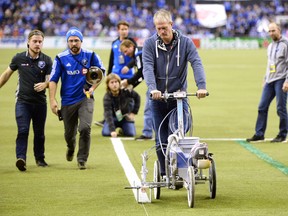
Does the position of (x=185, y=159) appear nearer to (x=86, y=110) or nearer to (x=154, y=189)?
(x=154, y=189)

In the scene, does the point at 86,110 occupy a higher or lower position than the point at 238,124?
higher

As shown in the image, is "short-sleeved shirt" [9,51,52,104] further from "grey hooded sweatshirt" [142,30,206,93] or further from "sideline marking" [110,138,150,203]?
"grey hooded sweatshirt" [142,30,206,93]

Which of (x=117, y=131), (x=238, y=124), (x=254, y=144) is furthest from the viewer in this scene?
(x=238, y=124)

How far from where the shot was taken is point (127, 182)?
430 inches

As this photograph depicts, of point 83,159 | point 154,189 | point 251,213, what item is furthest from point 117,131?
point 251,213

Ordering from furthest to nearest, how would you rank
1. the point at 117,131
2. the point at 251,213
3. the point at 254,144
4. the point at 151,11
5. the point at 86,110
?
the point at 151,11 < the point at 117,131 < the point at 254,144 < the point at 86,110 < the point at 251,213

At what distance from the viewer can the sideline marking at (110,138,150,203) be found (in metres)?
9.77

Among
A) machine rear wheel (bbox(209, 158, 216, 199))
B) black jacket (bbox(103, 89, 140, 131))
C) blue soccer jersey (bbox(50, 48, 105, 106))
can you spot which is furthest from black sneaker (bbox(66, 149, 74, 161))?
machine rear wheel (bbox(209, 158, 216, 199))

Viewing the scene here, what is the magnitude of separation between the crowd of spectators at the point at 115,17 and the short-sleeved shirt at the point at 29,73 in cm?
4800

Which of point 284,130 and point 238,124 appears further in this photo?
point 238,124

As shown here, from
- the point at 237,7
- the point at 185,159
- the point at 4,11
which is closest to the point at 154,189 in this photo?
the point at 185,159

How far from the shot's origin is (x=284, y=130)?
15109mm

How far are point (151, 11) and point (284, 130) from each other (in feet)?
181

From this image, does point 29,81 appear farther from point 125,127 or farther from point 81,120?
point 125,127
